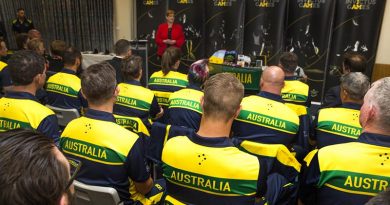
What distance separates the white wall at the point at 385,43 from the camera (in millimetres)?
5250

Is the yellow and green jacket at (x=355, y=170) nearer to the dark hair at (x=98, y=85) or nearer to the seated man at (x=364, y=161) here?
the seated man at (x=364, y=161)

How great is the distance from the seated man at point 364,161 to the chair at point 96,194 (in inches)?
37.7

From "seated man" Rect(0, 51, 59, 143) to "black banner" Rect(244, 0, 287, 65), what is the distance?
438 centimetres

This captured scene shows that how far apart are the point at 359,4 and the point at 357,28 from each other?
1.23ft

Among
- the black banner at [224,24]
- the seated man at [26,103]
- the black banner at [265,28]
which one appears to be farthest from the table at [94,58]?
the seated man at [26,103]

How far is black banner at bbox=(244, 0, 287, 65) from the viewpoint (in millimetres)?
5734

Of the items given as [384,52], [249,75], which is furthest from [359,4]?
[249,75]

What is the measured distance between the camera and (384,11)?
5.21 m

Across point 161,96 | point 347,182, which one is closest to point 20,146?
point 347,182

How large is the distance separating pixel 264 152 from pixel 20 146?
1455 mm

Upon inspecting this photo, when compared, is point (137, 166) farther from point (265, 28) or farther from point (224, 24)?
point (224, 24)

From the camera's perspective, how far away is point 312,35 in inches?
220

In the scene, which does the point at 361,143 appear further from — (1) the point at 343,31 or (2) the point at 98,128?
(1) the point at 343,31

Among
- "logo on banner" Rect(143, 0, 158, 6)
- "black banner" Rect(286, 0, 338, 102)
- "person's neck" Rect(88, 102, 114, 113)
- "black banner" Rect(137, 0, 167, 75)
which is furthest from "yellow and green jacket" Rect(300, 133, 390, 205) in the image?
"logo on banner" Rect(143, 0, 158, 6)
